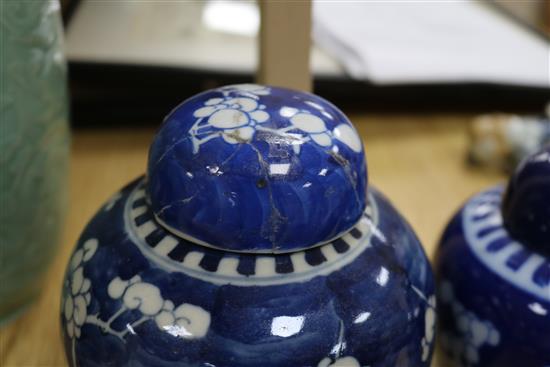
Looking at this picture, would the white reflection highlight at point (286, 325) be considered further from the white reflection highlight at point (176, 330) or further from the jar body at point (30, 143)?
the jar body at point (30, 143)

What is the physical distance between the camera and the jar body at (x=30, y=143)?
0.39m

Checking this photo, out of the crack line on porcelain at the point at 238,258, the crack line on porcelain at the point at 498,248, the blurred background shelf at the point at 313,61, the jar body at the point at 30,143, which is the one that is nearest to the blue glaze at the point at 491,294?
the crack line on porcelain at the point at 498,248

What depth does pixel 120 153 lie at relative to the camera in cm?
77

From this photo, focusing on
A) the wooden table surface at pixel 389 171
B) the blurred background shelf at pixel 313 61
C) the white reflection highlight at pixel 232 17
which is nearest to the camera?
the wooden table surface at pixel 389 171

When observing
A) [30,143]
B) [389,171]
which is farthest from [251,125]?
[389,171]

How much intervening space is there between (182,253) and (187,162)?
47 millimetres

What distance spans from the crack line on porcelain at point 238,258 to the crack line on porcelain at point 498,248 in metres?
0.10

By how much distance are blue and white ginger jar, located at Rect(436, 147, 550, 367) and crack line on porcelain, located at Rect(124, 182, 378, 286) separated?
0.10 metres

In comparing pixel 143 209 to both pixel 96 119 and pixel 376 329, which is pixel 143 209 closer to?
pixel 376 329

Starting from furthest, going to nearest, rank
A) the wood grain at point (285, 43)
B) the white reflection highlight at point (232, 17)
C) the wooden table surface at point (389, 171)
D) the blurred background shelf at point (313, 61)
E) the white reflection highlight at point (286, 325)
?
the white reflection highlight at point (232, 17) → the blurred background shelf at point (313, 61) → the wooden table surface at point (389, 171) → the wood grain at point (285, 43) → the white reflection highlight at point (286, 325)

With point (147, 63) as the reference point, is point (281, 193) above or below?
above

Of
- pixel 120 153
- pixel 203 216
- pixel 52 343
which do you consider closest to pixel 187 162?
pixel 203 216

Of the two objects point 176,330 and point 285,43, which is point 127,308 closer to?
point 176,330

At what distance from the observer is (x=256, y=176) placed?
1.03 ft
